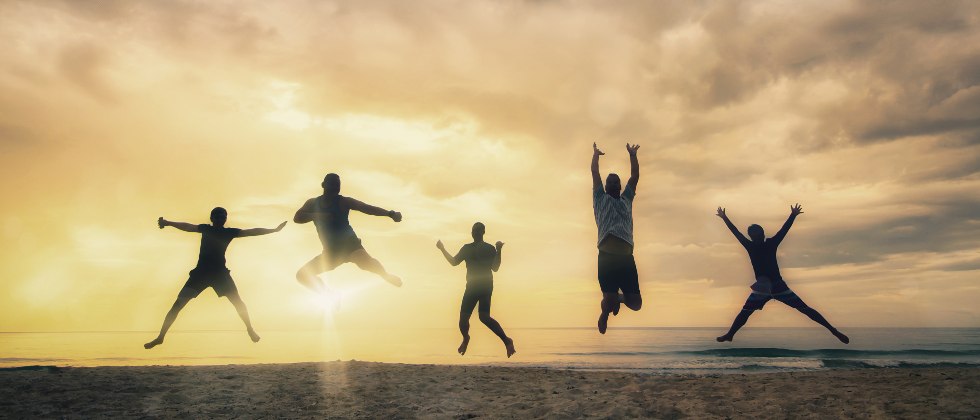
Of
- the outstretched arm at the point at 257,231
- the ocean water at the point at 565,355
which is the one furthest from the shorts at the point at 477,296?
the ocean water at the point at 565,355

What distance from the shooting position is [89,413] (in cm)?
966

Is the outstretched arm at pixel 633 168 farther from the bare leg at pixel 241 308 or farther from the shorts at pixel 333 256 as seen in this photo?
the bare leg at pixel 241 308

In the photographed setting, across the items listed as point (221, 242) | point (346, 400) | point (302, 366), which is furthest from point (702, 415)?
point (302, 366)

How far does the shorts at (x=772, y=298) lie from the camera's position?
1020 centimetres

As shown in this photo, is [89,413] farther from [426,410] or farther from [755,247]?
[755,247]

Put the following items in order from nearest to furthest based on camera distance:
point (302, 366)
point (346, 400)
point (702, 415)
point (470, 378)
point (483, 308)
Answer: point (702, 415)
point (346, 400)
point (483, 308)
point (470, 378)
point (302, 366)

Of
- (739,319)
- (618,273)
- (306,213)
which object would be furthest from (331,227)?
(739,319)

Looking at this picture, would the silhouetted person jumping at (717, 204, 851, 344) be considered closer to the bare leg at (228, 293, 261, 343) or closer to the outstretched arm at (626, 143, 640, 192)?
the outstretched arm at (626, 143, 640, 192)

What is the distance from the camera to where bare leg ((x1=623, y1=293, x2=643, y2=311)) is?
8555 mm

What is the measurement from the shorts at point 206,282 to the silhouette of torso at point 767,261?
9.43 metres

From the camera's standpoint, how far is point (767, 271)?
10.3m

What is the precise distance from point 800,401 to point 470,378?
6692mm

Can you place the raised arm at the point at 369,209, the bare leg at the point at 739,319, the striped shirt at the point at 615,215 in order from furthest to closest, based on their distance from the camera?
the bare leg at the point at 739,319 → the raised arm at the point at 369,209 → the striped shirt at the point at 615,215

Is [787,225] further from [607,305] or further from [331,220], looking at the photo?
[331,220]
